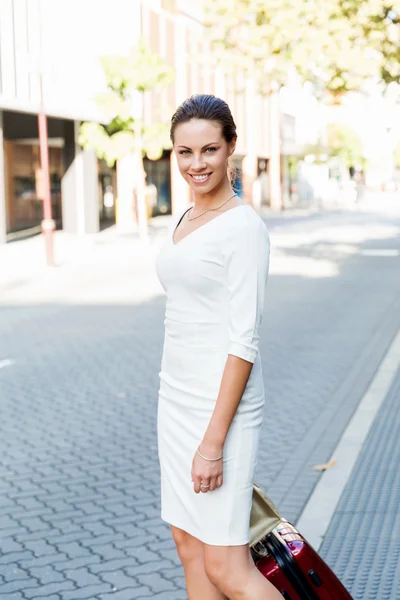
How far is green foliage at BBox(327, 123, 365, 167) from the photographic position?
8719cm

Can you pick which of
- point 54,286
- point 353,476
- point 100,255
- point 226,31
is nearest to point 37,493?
point 353,476

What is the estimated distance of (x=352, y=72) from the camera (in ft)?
58.7

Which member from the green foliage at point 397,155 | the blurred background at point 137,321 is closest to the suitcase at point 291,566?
the blurred background at point 137,321

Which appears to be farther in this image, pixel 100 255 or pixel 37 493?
pixel 100 255

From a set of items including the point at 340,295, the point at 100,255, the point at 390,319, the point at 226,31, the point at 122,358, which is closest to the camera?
the point at 122,358

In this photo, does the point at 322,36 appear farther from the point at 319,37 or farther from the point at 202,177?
the point at 202,177

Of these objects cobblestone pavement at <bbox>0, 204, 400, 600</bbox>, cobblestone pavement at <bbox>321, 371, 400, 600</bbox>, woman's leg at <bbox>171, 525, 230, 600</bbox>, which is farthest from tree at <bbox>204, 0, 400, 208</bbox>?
woman's leg at <bbox>171, 525, 230, 600</bbox>

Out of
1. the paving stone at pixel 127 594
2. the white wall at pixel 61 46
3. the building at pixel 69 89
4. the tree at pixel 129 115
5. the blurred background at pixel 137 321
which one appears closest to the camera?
the paving stone at pixel 127 594

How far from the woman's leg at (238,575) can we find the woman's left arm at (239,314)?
29cm

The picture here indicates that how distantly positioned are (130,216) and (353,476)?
33389 millimetres

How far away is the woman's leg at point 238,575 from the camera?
278cm

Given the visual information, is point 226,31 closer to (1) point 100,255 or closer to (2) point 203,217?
(1) point 100,255

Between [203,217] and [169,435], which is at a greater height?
[203,217]

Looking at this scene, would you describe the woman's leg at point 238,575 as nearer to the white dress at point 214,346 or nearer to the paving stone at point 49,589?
the white dress at point 214,346
